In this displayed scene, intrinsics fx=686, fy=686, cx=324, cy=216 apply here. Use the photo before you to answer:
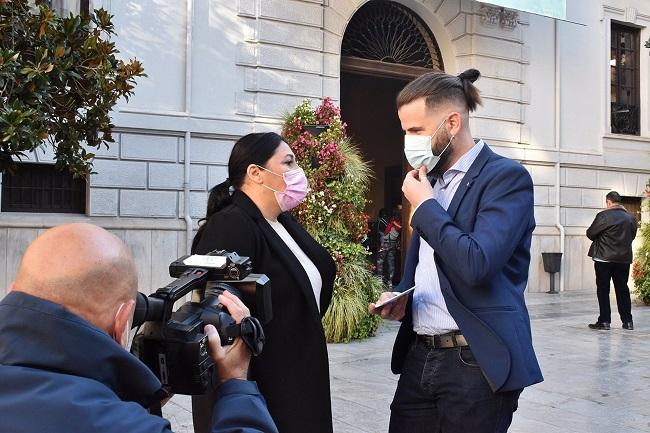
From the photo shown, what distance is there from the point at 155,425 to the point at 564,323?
10.5 m

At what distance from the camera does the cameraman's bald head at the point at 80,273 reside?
4.34ft

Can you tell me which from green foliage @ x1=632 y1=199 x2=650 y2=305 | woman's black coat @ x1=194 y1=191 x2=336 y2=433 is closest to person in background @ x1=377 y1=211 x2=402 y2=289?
green foliage @ x1=632 y1=199 x2=650 y2=305

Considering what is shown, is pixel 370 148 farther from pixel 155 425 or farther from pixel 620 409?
pixel 155 425

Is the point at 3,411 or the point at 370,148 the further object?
the point at 370,148

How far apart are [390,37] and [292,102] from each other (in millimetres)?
3294

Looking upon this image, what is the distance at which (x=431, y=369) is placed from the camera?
2.47 metres

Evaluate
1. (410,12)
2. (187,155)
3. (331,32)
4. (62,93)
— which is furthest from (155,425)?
(410,12)

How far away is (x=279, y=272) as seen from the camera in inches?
107

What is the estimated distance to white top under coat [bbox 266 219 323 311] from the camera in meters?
2.89

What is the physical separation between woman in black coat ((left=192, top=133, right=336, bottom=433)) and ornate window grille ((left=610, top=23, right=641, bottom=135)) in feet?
51.5

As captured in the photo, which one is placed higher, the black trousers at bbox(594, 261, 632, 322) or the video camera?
the video camera

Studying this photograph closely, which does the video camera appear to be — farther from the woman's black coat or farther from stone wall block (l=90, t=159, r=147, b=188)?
stone wall block (l=90, t=159, r=147, b=188)

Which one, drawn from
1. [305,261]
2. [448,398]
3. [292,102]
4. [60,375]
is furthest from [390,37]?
[60,375]

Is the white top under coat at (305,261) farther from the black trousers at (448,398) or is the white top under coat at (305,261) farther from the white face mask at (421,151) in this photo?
the white face mask at (421,151)
